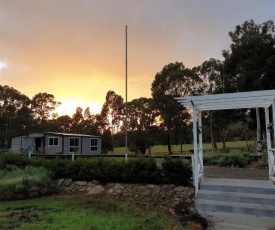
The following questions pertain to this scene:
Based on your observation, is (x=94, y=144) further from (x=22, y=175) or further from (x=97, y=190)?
(x=97, y=190)

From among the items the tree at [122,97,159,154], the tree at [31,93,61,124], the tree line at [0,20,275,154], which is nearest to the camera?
the tree line at [0,20,275,154]

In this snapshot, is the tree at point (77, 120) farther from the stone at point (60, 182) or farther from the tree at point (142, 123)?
the stone at point (60, 182)

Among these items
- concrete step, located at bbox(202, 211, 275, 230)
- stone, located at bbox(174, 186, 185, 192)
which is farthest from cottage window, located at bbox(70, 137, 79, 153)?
concrete step, located at bbox(202, 211, 275, 230)

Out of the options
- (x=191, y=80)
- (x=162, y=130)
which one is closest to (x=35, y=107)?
(x=162, y=130)

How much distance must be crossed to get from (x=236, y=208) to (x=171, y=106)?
95.7 feet

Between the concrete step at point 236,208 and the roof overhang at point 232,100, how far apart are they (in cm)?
263

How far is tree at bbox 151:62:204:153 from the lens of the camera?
34.5m

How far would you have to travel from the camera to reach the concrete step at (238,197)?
20.4 ft

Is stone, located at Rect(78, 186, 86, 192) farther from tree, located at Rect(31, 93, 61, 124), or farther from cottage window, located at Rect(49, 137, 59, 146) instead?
tree, located at Rect(31, 93, 61, 124)

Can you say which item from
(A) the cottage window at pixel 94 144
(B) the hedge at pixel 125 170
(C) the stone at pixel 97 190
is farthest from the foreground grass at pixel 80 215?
(A) the cottage window at pixel 94 144

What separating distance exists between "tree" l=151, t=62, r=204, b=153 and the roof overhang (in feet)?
86.5

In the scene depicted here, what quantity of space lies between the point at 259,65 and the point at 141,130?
24126mm

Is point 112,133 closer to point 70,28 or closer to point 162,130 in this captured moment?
point 162,130

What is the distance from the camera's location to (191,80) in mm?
34562
